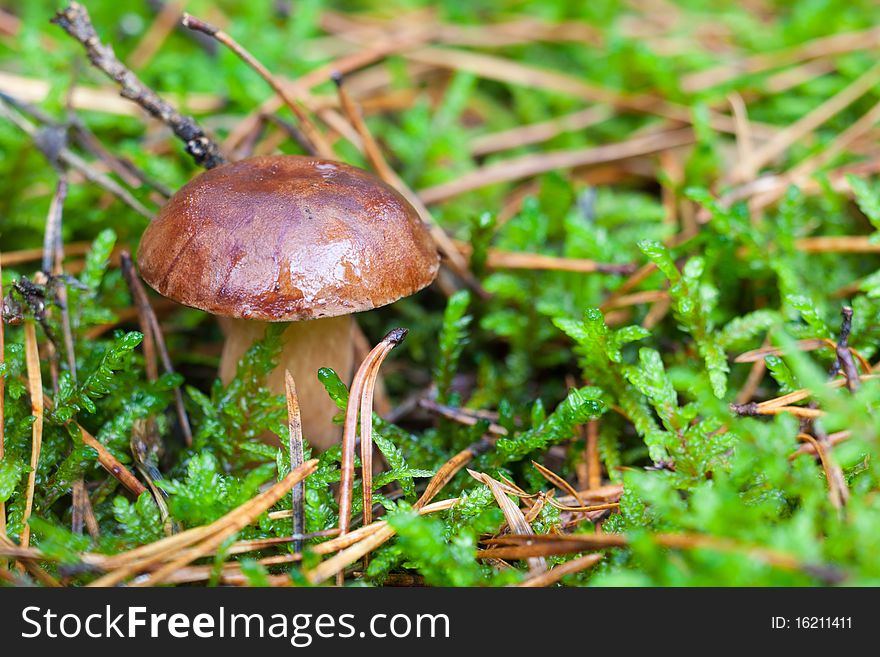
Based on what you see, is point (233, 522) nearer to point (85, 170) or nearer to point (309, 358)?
point (309, 358)

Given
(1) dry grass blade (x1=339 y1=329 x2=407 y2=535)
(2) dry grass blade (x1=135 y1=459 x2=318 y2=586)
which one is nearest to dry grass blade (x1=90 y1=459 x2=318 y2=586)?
(2) dry grass blade (x1=135 y1=459 x2=318 y2=586)

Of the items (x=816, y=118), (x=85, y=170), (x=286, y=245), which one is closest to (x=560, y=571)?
(x=286, y=245)

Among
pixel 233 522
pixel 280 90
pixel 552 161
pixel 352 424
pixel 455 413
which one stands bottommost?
pixel 233 522

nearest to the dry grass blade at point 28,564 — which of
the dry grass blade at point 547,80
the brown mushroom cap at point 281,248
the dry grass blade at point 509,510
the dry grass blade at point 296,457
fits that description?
the dry grass blade at point 296,457

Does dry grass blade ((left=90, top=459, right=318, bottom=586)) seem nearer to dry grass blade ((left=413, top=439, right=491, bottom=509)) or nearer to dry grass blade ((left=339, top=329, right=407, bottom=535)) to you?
dry grass blade ((left=339, top=329, right=407, bottom=535))

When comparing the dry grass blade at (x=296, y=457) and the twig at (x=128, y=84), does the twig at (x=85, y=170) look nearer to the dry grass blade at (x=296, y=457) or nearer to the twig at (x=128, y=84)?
the twig at (x=128, y=84)
